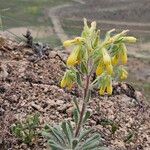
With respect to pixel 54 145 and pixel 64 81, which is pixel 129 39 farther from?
pixel 54 145

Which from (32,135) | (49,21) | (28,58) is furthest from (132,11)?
(32,135)

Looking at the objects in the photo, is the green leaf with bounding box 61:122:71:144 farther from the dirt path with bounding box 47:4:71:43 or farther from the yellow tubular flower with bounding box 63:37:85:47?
the dirt path with bounding box 47:4:71:43

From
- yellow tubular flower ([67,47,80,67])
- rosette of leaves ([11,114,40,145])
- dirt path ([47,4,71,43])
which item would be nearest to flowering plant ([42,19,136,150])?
yellow tubular flower ([67,47,80,67])

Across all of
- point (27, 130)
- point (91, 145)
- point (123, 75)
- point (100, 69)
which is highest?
point (100, 69)

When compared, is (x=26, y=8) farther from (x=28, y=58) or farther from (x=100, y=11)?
(x=28, y=58)

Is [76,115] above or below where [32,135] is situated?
above

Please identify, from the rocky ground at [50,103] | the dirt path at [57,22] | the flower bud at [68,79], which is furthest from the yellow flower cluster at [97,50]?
the dirt path at [57,22]

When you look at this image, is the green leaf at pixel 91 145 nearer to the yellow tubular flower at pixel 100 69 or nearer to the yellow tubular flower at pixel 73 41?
the yellow tubular flower at pixel 100 69

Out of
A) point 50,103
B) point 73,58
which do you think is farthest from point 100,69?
point 50,103
